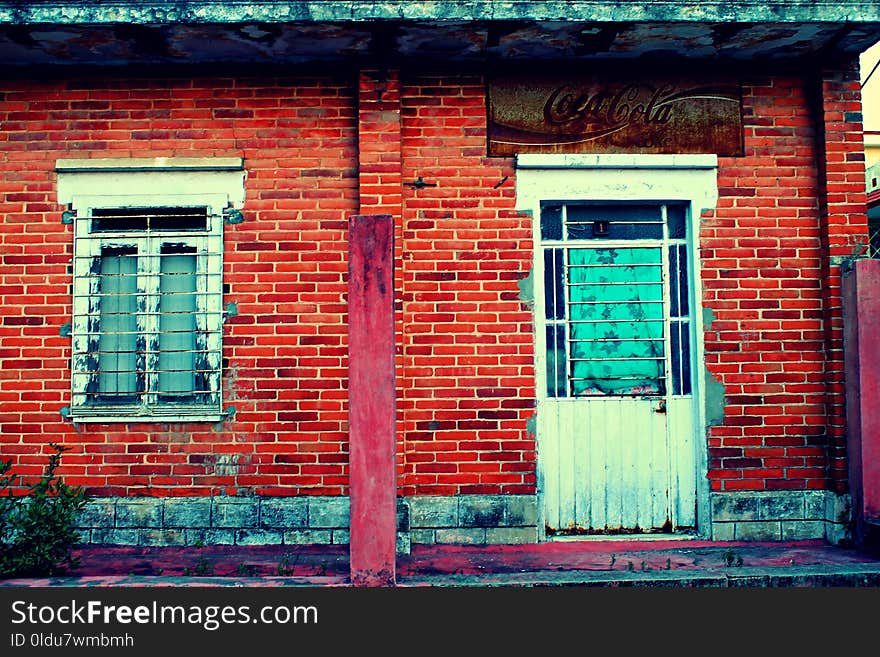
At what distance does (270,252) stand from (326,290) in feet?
1.81

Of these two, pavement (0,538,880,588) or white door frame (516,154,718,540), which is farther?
white door frame (516,154,718,540)

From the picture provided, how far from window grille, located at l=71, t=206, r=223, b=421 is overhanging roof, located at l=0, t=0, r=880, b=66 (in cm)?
129

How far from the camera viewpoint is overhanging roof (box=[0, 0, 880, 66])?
18.7ft

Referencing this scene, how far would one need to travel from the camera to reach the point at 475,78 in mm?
6434

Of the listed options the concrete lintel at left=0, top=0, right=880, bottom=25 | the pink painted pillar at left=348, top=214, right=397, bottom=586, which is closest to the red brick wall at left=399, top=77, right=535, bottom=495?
the concrete lintel at left=0, top=0, right=880, bottom=25

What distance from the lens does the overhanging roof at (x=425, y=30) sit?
5707mm

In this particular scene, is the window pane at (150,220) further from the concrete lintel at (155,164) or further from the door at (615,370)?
the door at (615,370)

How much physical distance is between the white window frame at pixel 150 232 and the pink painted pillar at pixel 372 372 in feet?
6.00

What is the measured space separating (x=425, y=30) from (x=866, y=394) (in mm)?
4318

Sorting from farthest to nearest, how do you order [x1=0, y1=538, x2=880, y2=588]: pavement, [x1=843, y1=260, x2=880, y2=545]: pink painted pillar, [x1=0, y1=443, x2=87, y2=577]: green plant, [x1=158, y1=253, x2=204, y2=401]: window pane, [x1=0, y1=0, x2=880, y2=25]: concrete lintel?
[x1=158, y1=253, x2=204, y2=401]: window pane, [x1=843, y1=260, x2=880, y2=545]: pink painted pillar, [x1=0, y1=0, x2=880, y2=25]: concrete lintel, [x1=0, y1=443, x2=87, y2=577]: green plant, [x1=0, y1=538, x2=880, y2=588]: pavement

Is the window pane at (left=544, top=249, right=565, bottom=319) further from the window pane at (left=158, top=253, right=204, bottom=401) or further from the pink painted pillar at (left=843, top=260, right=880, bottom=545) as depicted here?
the window pane at (left=158, top=253, right=204, bottom=401)

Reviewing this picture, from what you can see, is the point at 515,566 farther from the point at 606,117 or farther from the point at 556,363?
the point at 606,117

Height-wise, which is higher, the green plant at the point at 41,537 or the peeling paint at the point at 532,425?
the peeling paint at the point at 532,425

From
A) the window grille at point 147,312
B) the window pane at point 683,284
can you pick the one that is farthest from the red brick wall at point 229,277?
the window pane at point 683,284
